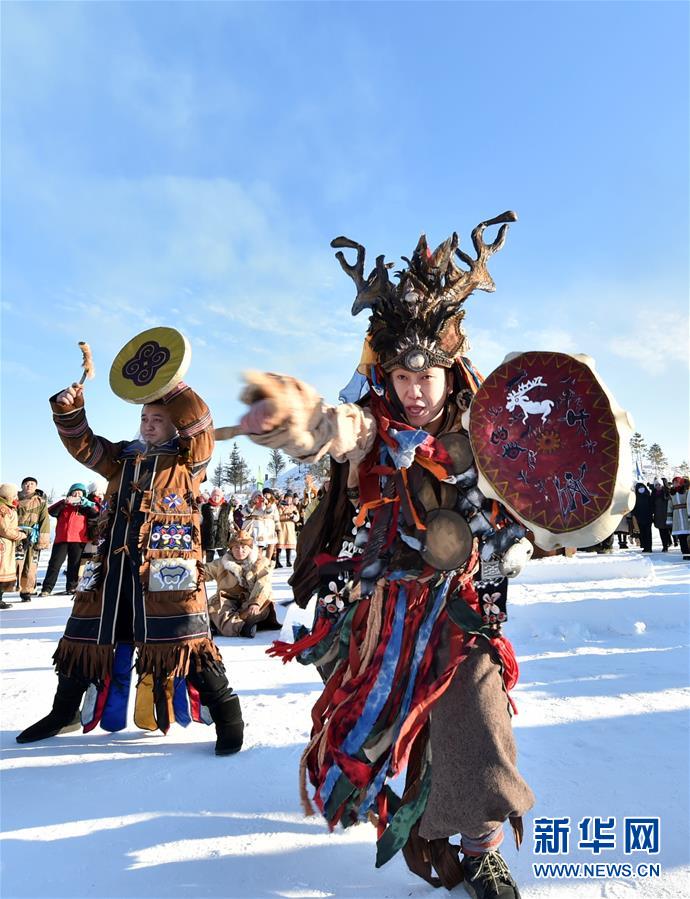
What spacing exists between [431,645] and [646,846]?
1015 millimetres

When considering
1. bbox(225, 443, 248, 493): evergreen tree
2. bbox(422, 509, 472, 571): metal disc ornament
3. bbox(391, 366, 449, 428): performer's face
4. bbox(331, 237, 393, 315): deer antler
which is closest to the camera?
bbox(422, 509, 472, 571): metal disc ornament

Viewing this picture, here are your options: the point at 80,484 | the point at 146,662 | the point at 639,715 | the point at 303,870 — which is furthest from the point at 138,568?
the point at 80,484

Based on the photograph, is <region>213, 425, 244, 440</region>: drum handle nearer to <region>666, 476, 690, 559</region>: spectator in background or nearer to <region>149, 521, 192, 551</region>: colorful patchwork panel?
<region>149, 521, 192, 551</region>: colorful patchwork panel

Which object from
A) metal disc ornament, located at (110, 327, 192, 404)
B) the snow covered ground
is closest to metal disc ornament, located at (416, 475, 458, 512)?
the snow covered ground

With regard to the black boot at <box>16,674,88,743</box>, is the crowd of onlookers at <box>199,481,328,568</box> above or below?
above

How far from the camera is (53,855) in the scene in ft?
6.42

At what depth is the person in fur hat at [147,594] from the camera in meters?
2.76

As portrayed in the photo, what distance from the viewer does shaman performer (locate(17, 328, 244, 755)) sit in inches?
109

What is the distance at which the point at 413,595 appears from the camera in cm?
192

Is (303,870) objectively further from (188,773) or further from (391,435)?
(391,435)

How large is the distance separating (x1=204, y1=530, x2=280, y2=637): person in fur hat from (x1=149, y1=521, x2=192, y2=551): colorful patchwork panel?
329 cm

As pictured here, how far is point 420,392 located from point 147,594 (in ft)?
5.69

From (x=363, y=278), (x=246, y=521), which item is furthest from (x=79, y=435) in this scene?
(x=246, y=521)

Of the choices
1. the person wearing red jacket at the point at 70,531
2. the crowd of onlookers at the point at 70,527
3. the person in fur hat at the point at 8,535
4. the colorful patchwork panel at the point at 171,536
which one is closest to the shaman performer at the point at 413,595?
the colorful patchwork panel at the point at 171,536
